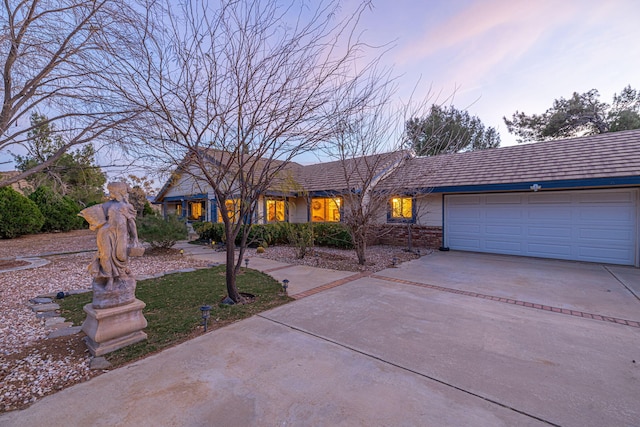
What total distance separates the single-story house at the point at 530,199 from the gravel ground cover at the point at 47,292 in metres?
1.80

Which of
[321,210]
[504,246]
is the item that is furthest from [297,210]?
[504,246]

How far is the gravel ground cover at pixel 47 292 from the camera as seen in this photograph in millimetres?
2531

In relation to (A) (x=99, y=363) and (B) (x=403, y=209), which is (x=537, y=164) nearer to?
(B) (x=403, y=209)

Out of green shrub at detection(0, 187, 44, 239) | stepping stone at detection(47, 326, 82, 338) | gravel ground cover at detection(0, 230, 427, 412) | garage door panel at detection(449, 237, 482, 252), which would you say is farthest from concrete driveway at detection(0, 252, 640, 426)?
green shrub at detection(0, 187, 44, 239)

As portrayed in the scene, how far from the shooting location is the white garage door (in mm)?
7586

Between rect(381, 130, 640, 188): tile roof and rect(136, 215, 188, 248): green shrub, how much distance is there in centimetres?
709

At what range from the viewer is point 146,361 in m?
2.86

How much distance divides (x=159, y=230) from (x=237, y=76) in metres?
7.12

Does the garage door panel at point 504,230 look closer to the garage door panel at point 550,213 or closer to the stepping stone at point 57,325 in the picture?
the garage door panel at point 550,213

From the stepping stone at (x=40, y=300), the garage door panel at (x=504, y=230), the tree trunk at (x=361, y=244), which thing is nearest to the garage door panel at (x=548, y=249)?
the garage door panel at (x=504, y=230)

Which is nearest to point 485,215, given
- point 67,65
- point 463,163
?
point 463,163

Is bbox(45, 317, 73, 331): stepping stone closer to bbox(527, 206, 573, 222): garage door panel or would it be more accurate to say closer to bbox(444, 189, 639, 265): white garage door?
bbox(444, 189, 639, 265): white garage door

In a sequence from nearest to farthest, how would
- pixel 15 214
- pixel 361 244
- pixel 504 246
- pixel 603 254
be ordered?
pixel 361 244, pixel 603 254, pixel 504 246, pixel 15 214

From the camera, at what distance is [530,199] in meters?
8.88
